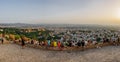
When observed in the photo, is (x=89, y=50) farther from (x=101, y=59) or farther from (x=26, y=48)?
(x=26, y=48)

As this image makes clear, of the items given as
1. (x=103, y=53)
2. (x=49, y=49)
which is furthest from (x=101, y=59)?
(x=49, y=49)

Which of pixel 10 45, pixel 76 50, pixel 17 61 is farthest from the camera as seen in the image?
pixel 10 45

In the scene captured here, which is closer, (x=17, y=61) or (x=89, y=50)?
(x=17, y=61)

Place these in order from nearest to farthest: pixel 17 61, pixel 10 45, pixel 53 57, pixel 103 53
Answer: pixel 17 61, pixel 53 57, pixel 103 53, pixel 10 45

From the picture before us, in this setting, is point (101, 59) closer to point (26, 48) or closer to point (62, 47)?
point (62, 47)

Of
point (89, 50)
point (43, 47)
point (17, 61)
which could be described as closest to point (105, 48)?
point (89, 50)

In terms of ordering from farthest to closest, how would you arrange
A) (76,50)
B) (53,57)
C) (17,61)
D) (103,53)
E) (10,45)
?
1. (10,45)
2. (76,50)
3. (103,53)
4. (53,57)
5. (17,61)
